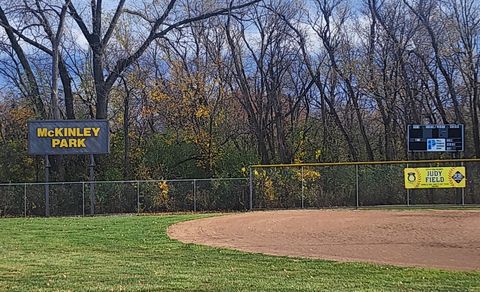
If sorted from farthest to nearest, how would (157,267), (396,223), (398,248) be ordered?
(396,223) → (398,248) → (157,267)

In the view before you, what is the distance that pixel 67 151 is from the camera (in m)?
34.1

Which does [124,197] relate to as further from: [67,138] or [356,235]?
[356,235]

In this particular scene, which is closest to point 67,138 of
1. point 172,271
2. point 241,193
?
point 241,193

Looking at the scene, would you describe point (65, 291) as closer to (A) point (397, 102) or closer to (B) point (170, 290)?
(B) point (170, 290)

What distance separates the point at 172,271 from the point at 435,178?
76.3ft

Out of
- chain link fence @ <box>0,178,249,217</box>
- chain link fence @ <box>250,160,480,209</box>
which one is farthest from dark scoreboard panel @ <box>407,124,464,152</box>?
chain link fence @ <box>0,178,249,217</box>

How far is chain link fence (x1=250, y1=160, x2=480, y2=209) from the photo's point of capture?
3412cm

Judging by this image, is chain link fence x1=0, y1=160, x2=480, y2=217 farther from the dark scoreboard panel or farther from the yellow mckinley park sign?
the dark scoreboard panel

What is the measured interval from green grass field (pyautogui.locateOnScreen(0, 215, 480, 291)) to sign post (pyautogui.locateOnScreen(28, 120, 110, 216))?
13898 millimetres

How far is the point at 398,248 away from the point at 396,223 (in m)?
7.25

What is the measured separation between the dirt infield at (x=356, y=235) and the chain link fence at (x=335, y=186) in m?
3.26

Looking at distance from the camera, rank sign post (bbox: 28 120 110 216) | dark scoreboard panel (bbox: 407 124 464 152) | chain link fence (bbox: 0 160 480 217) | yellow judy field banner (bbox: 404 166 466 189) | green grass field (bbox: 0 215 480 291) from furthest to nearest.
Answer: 1. chain link fence (bbox: 0 160 480 217)
2. sign post (bbox: 28 120 110 216)
3. yellow judy field banner (bbox: 404 166 466 189)
4. dark scoreboard panel (bbox: 407 124 464 152)
5. green grass field (bbox: 0 215 480 291)

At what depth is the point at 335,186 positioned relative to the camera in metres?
35.0

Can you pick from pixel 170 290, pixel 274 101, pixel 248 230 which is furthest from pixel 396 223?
pixel 274 101
